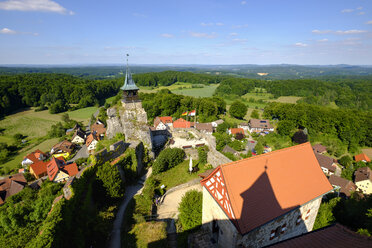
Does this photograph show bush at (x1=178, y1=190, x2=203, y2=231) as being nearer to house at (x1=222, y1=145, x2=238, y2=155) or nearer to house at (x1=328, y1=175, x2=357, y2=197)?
house at (x1=222, y1=145, x2=238, y2=155)

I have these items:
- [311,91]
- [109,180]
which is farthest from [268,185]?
[311,91]

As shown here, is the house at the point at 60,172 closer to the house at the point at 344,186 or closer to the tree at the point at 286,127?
the house at the point at 344,186

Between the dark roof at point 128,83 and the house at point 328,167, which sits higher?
the dark roof at point 128,83

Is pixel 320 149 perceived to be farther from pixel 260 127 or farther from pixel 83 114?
pixel 83 114

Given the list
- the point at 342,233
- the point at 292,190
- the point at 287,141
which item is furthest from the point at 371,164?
the point at 342,233

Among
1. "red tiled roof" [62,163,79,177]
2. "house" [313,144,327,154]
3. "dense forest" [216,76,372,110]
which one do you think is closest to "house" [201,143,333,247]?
"red tiled roof" [62,163,79,177]

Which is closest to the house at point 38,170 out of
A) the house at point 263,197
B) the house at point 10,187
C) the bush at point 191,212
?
the house at point 10,187

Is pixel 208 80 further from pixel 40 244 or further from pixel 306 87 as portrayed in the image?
pixel 40 244
